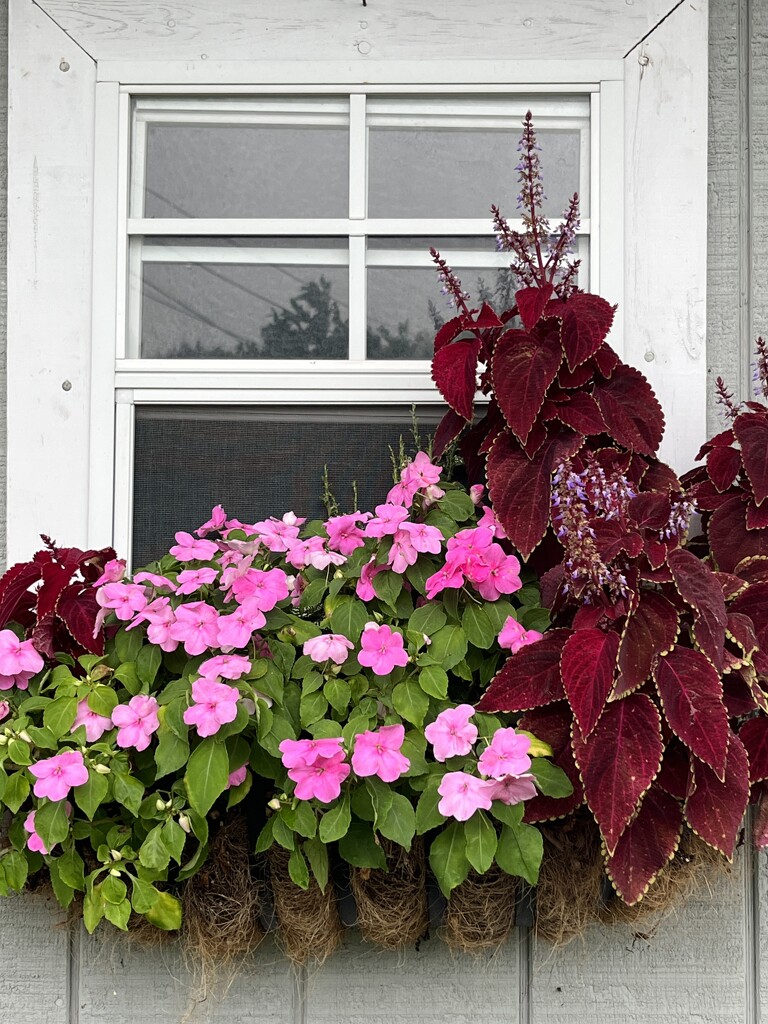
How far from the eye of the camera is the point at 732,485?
1407mm

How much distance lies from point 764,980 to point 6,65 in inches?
79.5

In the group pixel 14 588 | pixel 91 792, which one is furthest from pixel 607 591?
pixel 14 588

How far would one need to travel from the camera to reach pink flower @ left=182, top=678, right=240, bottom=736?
1.14 meters

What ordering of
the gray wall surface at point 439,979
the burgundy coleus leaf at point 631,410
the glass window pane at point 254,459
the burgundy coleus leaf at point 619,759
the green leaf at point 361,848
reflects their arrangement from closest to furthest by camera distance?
the burgundy coleus leaf at point 619,759, the green leaf at point 361,848, the burgundy coleus leaf at point 631,410, the gray wall surface at point 439,979, the glass window pane at point 254,459

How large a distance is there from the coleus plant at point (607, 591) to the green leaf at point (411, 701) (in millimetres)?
81

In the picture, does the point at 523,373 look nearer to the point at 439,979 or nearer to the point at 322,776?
the point at 322,776

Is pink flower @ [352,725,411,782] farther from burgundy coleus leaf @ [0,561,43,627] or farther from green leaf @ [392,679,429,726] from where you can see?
burgundy coleus leaf @ [0,561,43,627]

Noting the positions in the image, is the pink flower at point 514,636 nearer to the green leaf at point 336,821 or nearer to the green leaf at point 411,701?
the green leaf at point 411,701

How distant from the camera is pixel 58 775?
3.90ft

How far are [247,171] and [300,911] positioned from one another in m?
1.21

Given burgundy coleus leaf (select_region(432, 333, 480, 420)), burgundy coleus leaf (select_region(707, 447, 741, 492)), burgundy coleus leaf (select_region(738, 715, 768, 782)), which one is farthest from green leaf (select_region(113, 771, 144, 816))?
burgundy coleus leaf (select_region(707, 447, 741, 492))

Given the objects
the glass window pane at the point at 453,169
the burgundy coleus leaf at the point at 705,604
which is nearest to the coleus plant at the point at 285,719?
the burgundy coleus leaf at the point at 705,604

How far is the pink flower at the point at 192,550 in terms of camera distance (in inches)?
52.6

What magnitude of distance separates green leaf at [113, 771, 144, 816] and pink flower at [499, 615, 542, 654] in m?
0.52
